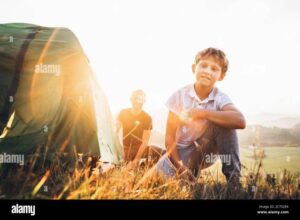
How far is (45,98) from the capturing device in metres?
3.86

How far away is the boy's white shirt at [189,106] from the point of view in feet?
13.2

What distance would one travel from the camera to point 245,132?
13.6 ft

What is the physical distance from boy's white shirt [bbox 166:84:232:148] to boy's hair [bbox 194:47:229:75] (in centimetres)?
23

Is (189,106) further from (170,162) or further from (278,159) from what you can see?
(278,159)

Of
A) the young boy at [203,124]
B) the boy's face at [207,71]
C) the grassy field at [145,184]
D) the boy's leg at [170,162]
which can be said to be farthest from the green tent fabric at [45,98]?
the boy's face at [207,71]

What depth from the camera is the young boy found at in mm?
3887

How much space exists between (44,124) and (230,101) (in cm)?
164

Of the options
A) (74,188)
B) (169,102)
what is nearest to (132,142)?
(169,102)

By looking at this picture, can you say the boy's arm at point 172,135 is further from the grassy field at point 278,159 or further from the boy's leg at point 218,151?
the grassy field at point 278,159

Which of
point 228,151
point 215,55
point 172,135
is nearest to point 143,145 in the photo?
point 172,135

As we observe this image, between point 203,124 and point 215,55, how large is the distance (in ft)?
2.07

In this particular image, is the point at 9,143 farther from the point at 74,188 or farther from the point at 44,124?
the point at 74,188

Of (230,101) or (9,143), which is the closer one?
(9,143)

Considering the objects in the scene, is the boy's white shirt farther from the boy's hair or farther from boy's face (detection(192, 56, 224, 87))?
the boy's hair
